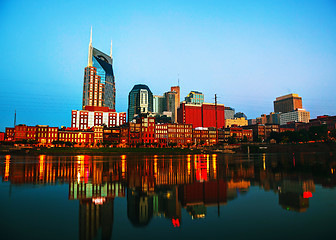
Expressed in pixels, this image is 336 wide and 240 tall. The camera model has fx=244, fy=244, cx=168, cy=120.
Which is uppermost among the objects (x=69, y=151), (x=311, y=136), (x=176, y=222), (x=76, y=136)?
(x=76, y=136)

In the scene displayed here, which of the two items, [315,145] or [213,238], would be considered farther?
[315,145]

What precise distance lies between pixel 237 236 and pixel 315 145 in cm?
17127

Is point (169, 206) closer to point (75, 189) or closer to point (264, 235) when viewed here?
point (264, 235)

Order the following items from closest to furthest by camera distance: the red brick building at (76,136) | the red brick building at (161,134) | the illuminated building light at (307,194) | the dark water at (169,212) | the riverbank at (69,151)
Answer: the dark water at (169,212) < the illuminated building light at (307,194) < the riverbank at (69,151) < the red brick building at (161,134) < the red brick building at (76,136)

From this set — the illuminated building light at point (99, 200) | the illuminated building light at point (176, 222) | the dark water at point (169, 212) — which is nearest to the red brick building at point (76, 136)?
the dark water at point (169, 212)

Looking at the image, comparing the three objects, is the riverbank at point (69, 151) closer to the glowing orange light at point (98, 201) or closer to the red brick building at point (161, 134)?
the red brick building at point (161, 134)

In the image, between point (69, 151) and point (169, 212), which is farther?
point (69, 151)

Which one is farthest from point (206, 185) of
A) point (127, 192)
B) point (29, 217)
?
point (29, 217)

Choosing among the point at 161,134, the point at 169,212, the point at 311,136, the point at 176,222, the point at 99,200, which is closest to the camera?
the point at 176,222

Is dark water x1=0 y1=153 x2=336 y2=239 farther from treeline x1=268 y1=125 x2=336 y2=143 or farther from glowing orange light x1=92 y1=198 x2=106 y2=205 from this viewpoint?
treeline x1=268 y1=125 x2=336 y2=143

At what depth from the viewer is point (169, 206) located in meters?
12.3

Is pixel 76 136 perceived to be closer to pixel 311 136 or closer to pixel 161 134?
pixel 161 134

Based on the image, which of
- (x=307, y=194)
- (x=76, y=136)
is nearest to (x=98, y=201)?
(x=307, y=194)

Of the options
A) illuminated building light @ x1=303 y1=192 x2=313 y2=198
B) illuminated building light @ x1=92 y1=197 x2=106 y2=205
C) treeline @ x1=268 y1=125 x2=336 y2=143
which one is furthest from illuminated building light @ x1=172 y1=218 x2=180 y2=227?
treeline @ x1=268 y1=125 x2=336 y2=143
